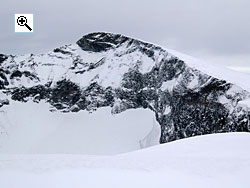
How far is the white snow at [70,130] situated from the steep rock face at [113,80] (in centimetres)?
268

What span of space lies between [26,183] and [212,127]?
142 feet

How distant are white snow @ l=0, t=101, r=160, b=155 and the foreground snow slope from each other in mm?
65065

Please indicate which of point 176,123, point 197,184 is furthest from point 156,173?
point 176,123

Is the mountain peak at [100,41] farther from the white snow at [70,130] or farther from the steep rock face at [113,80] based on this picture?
the white snow at [70,130]

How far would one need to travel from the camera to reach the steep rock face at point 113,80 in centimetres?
5832

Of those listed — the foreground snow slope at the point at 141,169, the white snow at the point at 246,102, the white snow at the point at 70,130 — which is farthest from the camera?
the white snow at the point at 70,130

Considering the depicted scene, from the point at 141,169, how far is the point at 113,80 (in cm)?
8870

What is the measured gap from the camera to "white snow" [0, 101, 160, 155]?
85.5 metres

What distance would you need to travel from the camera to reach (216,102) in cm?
4928

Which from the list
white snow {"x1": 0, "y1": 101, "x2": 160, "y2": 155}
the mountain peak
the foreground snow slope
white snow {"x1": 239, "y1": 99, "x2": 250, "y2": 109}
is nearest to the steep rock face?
the mountain peak

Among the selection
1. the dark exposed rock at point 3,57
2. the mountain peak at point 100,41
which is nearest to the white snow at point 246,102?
the mountain peak at point 100,41

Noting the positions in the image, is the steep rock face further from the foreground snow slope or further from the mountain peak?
the foreground snow slope

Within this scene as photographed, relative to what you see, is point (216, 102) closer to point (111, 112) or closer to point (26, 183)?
point (26, 183)

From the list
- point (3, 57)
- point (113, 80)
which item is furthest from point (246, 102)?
point (3, 57)
